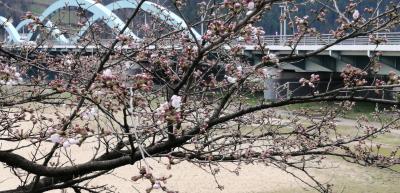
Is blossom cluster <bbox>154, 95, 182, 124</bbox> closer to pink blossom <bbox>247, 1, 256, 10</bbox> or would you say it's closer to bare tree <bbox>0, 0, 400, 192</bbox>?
bare tree <bbox>0, 0, 400, 192</bbox>

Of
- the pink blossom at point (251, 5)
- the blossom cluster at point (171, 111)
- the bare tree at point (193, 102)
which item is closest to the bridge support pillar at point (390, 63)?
the bare tree at point (193, 102)

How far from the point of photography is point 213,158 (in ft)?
9.30

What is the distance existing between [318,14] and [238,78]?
2.28ft

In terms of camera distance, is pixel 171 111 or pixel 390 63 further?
pixel 390 63

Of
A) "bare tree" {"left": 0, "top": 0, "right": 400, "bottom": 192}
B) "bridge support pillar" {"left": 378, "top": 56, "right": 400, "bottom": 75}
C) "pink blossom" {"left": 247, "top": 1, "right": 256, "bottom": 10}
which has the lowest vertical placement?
"bridge support pillar" {"left": 378, "top": 56, "right": 400, "bottom": 75}

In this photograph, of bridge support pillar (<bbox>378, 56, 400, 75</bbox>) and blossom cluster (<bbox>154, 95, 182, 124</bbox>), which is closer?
→ blossom cluster (<bbox>154, 95, 182, 124</bbox>)

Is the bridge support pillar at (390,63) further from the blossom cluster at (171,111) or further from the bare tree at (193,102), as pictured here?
the blossom cluster at (171,111)

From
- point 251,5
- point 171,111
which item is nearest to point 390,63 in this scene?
point 251,5

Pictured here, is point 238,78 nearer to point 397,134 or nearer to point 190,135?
point 190,135

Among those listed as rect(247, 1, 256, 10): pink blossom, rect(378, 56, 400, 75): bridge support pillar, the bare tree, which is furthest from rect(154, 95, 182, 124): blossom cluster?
rect(378, 56, 400, 75): bridge support pillar

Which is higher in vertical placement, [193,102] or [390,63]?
[193,102]

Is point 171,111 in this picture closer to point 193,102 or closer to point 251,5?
point 251,5

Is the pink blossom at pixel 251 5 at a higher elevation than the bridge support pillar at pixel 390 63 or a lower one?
higher

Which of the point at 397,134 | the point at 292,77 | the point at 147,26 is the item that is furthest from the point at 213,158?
the point at 292,77
